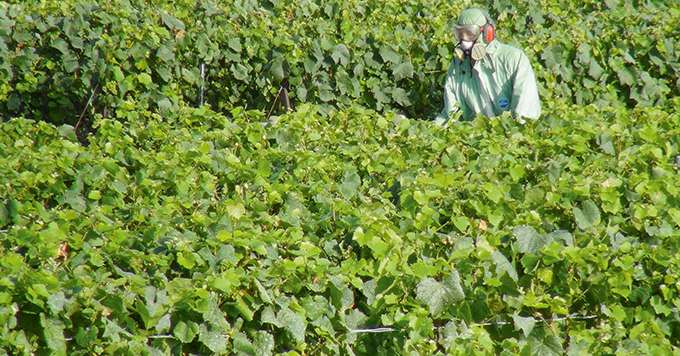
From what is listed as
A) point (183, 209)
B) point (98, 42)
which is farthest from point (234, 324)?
point (98, 42)

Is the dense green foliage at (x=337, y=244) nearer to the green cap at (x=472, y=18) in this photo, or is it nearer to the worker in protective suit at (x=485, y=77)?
the worker in protective suit at (x=485, y=77)

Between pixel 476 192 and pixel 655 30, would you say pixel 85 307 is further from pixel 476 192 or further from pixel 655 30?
pixel 655 30

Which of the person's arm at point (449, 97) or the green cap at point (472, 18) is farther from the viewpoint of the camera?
the person's arm at point (449, 97)

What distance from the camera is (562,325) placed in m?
4.86

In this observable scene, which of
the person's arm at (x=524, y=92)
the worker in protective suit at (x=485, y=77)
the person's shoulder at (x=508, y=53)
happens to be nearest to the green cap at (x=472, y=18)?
the worker in protective suit at (x=485, y=77)

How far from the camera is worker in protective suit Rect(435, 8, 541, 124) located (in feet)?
26.1

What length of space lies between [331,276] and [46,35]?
4.65 m

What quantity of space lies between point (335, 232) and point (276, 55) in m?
3.87

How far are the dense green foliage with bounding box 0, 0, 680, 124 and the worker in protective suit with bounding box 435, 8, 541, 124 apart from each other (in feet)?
2.19

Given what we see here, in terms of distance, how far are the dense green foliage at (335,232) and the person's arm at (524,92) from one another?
0.56 meters

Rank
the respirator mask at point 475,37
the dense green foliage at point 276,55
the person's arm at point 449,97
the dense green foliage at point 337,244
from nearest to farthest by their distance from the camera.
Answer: the dense green foliage at point 337,244 < the respirator mask at point 475,37 < the person's arm at point 449,97 < the dense green foliage at point 276,55

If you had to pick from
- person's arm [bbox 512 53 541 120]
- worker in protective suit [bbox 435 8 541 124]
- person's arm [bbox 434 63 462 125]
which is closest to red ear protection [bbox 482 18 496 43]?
worker in protective suit [bbox 435 8 541 124]

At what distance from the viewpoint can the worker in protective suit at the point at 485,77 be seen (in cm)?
795

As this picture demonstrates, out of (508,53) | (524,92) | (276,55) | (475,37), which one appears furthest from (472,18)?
(276,55)
